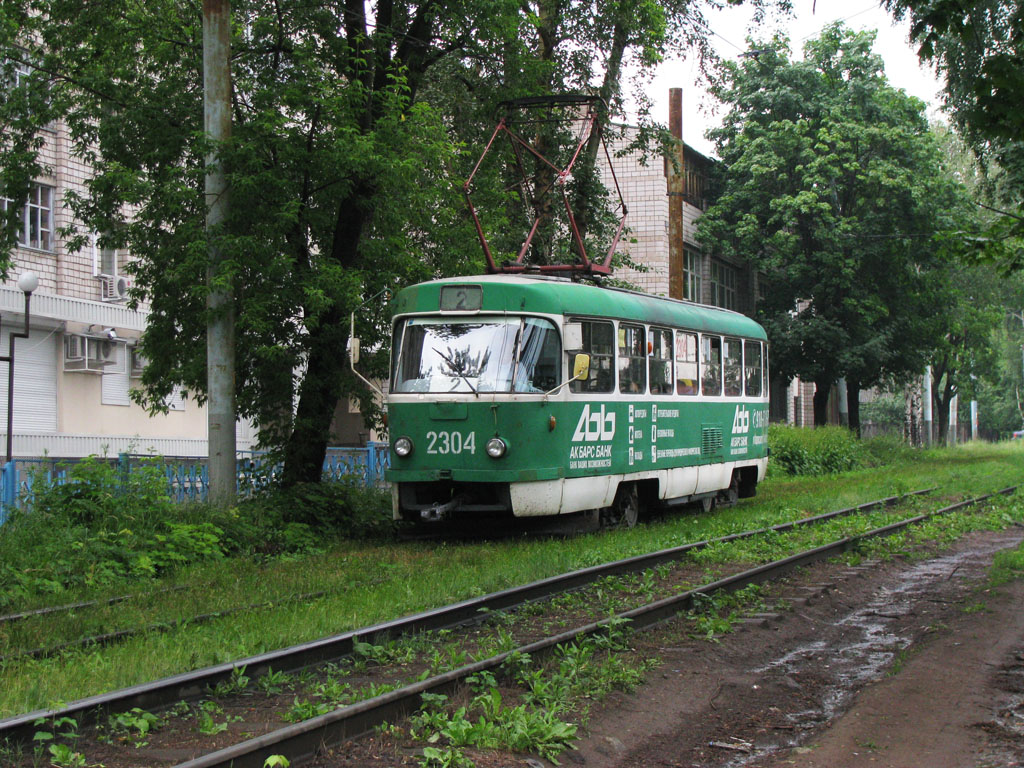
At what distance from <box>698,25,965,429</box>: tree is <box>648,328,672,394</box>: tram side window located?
20816 mm

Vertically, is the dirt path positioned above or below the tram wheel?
below

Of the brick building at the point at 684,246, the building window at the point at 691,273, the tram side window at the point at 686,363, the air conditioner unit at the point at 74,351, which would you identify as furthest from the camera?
the building window at the point at 691,273

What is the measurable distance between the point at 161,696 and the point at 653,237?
101ft

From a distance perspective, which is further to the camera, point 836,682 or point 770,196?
point 770,196

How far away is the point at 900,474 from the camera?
95.5 ft

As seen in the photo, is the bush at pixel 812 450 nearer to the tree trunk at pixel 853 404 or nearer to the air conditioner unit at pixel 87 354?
the tree trunk at pixel 853 404

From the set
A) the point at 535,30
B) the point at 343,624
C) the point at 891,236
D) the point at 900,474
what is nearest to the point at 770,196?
the point at 891,236

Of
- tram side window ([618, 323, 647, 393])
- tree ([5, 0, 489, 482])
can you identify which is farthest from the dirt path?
tree ([5, 0, 489, 482])

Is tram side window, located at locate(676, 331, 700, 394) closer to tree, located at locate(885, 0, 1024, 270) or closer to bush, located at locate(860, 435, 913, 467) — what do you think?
tree, located at locate(885, 0, 1024, 270)

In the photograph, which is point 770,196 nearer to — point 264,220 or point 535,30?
point 535,30

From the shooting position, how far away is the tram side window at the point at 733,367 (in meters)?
18.2

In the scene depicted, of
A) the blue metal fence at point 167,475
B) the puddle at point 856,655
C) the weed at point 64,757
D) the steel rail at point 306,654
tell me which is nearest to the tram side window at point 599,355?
the steel rail at point 306,654

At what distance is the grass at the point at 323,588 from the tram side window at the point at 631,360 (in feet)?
6.38

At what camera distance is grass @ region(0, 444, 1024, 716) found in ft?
22.4
